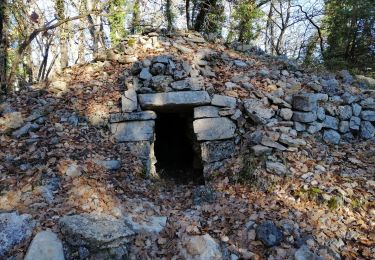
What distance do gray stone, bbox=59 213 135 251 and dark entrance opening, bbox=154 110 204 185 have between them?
2.46 metres

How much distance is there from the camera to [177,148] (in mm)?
7742

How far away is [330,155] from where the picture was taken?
5625 millimetres

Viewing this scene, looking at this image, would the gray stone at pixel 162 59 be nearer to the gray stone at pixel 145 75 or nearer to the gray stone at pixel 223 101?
the gray stone at pixel 145 75

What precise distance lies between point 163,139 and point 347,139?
13.1ft

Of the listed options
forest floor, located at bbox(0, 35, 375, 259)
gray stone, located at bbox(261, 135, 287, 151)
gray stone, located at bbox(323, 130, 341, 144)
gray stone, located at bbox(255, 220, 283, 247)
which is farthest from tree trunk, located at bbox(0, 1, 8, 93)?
gray stone, located at bbox(323, 130, 341, 144)

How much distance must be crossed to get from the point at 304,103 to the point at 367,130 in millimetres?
1393

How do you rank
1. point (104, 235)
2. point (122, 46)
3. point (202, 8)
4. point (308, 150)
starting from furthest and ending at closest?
point (202, 8) → point (122, 46) → point (308, 150) → point (104, 235)

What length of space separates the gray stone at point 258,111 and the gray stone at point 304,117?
1.48 feet

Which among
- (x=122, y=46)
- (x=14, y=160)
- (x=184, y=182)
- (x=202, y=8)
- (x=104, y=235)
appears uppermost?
(x=202, y=8)

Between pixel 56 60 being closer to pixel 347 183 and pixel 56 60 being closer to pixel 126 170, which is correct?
pixel 126 170

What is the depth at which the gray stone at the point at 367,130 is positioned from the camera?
6.32 meters

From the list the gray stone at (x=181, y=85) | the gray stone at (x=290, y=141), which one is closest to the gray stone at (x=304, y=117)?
the gray stone at (x=290, y=141)

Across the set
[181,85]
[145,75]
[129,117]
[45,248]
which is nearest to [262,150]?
[181,85]

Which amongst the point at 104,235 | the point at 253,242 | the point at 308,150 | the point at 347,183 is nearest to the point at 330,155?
the point at 308,150
